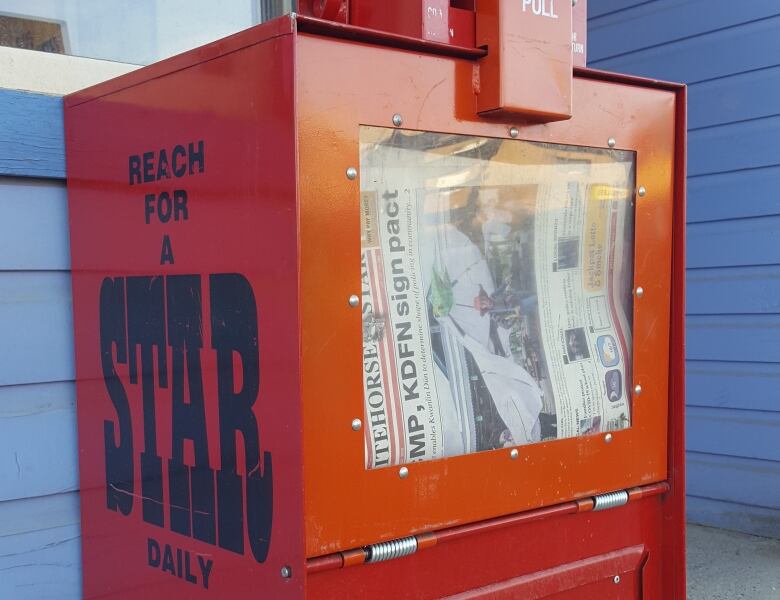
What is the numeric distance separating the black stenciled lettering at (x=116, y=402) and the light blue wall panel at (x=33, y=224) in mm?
161

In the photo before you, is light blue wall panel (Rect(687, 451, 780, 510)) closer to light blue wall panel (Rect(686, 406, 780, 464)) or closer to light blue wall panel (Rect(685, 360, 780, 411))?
light blue wall panel (Rect(686, 406, 780, 464))

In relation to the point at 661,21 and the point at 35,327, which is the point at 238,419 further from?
the point at 661,21

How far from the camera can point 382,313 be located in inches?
58.5

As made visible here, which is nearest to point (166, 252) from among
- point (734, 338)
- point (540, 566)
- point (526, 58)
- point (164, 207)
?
point (164, 207)

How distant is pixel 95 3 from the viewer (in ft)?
6.45

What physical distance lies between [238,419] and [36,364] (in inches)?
21.9

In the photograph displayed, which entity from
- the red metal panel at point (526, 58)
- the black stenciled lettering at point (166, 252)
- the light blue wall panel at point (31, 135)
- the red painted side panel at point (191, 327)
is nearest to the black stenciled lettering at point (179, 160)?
the red painted side panel at point (191, 327)

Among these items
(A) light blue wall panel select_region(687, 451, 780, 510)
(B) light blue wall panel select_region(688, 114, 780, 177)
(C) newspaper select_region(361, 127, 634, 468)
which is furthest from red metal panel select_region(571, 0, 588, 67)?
(A) light blue wall panel select_region(687, 451, 780, 510)

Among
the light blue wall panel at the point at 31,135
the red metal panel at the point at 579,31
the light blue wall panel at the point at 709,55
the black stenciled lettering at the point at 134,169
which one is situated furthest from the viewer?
the light blue wall panel at the point at 709,55

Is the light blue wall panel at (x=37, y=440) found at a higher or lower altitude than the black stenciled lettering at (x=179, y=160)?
lower

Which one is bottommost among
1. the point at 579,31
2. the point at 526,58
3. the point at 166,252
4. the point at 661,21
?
the point at 166,252

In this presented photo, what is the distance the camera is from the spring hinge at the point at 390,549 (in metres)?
1.46

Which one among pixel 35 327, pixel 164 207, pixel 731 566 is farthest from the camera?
pixel 731 566

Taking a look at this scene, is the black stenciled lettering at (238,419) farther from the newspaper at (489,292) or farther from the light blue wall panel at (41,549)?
the light blue wall panel at (41,549)
